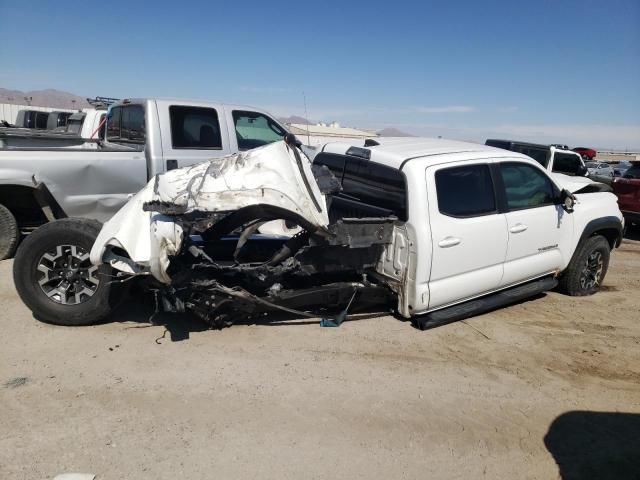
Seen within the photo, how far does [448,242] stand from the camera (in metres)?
4.52

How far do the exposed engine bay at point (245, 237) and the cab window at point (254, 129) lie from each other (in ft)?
10.0

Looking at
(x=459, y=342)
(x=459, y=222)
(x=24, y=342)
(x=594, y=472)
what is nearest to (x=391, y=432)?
(x=594, y=472)

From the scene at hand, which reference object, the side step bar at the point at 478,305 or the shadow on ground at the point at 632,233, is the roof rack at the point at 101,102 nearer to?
the side step bar at the point at 478,305

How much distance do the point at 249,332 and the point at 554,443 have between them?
263 cm

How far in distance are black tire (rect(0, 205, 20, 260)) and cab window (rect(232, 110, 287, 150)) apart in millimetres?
3218

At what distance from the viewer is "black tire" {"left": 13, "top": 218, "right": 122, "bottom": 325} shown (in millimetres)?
4250

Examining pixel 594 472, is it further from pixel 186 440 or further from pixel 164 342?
pixel 164 342

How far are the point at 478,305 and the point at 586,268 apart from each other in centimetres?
203

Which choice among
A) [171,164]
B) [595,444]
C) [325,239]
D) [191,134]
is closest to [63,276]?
[325,239]

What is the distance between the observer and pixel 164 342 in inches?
170

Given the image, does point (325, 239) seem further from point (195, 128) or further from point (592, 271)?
point (592, 271)

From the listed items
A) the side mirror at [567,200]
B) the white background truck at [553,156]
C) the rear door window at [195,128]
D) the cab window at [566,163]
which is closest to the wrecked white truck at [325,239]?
the side mirror at [567,200]

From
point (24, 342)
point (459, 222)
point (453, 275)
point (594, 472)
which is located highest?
point (459, 222)

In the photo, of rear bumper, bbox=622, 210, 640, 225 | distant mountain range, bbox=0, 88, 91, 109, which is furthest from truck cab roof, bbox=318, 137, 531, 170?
distant mountain range, bbox=0, 88, 91, 109
